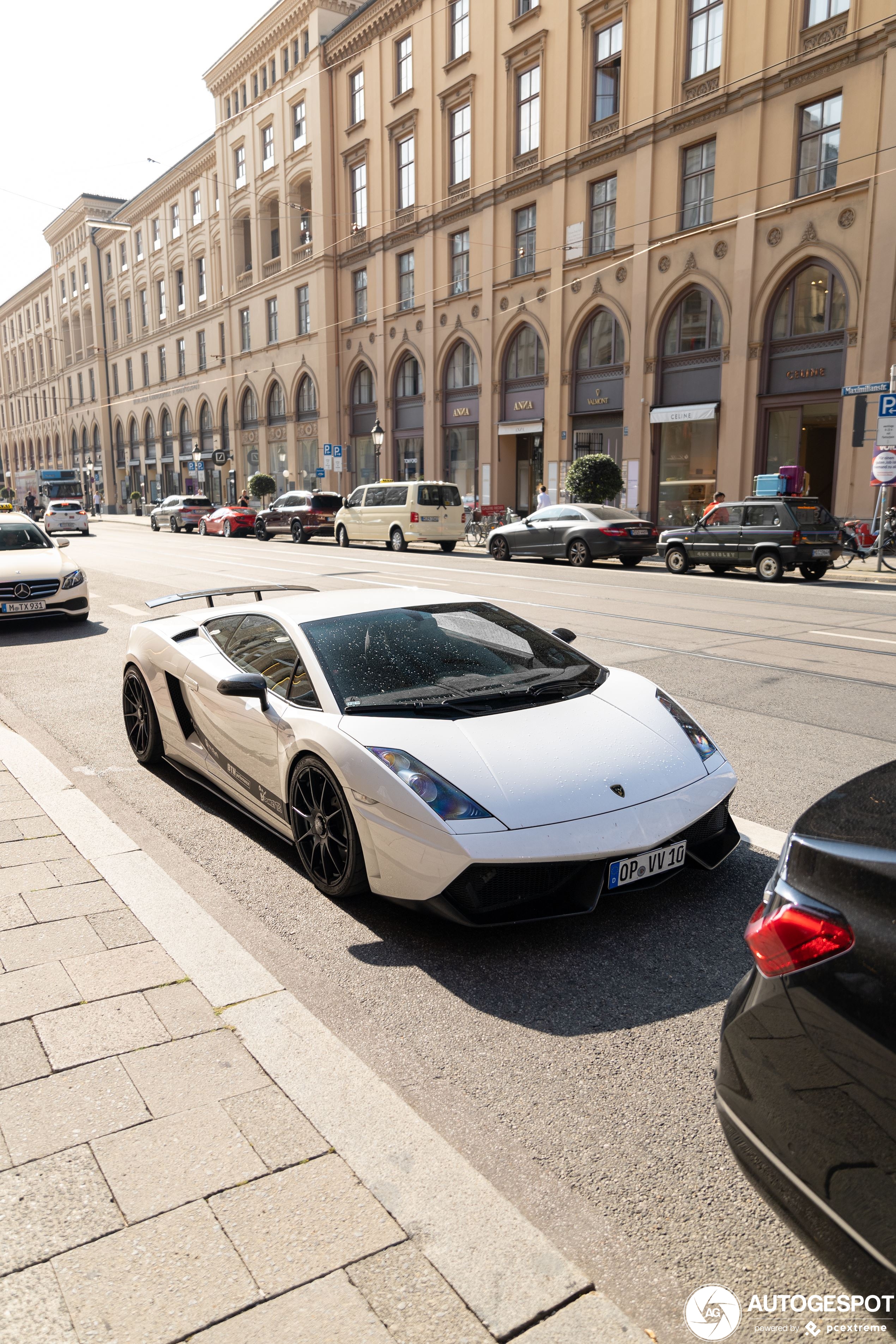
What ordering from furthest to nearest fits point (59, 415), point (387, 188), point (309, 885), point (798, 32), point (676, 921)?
point (59, 415), point (387, 188), point (798, 32), point (309, 885), point (676, 921)

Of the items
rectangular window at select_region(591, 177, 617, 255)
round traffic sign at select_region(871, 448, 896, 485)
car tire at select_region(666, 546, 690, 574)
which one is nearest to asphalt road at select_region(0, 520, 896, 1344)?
car tire at select_region(666, 546, 690, 574)

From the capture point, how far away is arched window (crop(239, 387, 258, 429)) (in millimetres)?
57156

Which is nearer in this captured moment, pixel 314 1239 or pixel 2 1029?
pixel 314 1239

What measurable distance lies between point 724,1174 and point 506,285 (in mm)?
36771

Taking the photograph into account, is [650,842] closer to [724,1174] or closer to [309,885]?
[724,1174]

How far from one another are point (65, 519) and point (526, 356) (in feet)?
68.8

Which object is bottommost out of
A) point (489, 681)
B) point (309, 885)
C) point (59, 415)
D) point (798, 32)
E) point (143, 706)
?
point (309, 885)

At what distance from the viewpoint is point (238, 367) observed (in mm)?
58062

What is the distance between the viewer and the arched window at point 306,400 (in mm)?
50312

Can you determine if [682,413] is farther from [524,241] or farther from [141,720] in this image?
[141,720]

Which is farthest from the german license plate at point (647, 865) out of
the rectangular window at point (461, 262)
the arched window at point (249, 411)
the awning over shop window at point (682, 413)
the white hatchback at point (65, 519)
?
the arched window at point (249, 411)

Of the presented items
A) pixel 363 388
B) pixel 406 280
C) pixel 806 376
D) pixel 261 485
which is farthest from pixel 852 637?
pixel 261 485

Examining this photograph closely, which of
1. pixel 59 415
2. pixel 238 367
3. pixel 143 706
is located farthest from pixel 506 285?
pixel 59 415

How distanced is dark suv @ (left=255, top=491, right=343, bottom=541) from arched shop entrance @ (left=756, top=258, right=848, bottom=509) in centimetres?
1409
